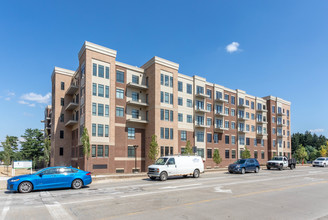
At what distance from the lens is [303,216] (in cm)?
923

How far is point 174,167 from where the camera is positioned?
2225 cm

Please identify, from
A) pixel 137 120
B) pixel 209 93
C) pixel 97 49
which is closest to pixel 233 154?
pixel 209 93

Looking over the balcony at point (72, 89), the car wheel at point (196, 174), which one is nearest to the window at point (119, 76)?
the balcony at point (72, 89)

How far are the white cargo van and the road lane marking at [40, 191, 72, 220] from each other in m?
9.79

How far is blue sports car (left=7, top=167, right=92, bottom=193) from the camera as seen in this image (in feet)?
48.6

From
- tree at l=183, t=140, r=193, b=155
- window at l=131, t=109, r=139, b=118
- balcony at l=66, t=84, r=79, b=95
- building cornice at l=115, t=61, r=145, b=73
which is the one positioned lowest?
tree at l=183, t=140, r=193, b=155

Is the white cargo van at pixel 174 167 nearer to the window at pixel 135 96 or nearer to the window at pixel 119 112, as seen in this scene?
the window at pixel 119 112

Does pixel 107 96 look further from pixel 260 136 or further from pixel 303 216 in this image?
pixel 260 136

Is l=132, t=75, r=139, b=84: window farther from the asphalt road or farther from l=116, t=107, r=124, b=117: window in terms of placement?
the asphalt road

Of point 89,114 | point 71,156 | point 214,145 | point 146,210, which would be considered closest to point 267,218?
point 146,210

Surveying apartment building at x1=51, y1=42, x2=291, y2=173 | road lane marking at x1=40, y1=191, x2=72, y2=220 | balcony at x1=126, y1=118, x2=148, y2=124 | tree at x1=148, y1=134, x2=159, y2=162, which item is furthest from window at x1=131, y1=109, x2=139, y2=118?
road lane marking at x1=40, y1=191, x2=72, y2=220

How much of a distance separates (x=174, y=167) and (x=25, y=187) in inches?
459

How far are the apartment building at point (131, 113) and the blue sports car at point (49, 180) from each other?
1607 cm

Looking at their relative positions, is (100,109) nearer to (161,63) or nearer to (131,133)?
(131,133)
